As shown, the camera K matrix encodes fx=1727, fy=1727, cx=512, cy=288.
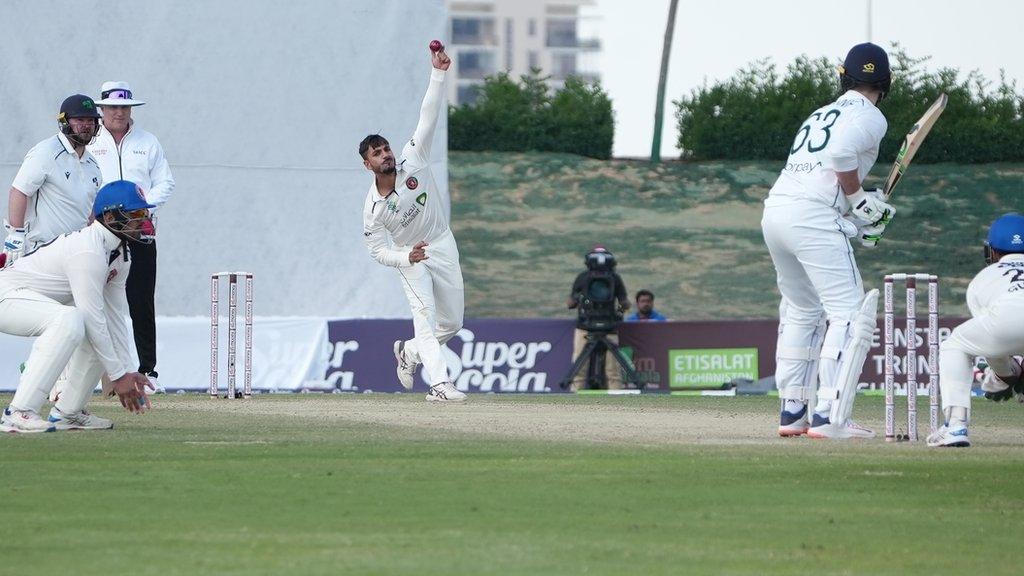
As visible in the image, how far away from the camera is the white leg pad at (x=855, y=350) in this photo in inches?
363

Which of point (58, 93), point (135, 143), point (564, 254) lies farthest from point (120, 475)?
point (564, 254)

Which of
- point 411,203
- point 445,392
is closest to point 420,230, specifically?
point 411,203

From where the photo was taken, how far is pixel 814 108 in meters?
34.2

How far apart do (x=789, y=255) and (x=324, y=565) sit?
507 centimetres

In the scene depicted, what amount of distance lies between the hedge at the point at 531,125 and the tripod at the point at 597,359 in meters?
15.8

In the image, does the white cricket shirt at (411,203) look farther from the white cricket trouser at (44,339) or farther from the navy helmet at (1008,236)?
the navy helmet at (1008,236)

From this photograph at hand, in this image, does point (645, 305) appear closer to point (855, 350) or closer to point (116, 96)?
point (116, 96)

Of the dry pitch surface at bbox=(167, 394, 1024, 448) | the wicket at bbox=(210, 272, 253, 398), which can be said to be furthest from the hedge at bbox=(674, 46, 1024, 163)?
the wicket at bbox=(210, 272, 253, 398)

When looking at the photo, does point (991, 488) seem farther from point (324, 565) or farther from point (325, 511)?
point (324, 565)

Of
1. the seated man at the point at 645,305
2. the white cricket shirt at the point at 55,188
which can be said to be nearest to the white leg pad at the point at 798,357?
the white cricket shirt at the point at 55,188

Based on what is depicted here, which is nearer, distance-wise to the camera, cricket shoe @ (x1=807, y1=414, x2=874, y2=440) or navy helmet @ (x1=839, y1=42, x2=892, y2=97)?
cricket shoe @ (x1=807, y1=414, x2=874, y2=440)

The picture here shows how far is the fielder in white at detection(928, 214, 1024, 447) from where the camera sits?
8.67m

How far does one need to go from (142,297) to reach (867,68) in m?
6.11

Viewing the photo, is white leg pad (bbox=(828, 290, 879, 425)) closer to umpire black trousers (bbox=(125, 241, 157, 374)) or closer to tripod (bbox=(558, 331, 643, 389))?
umpire black trousers (bbox=(125, 241, 157, 374))
